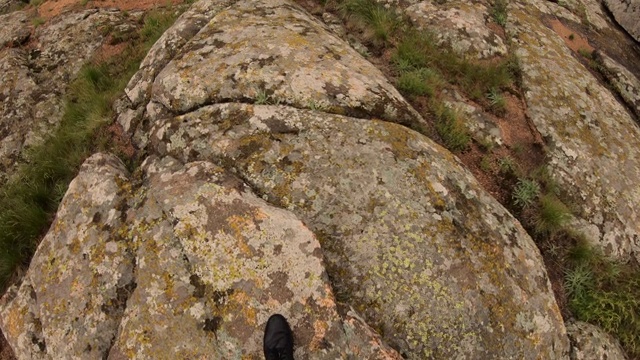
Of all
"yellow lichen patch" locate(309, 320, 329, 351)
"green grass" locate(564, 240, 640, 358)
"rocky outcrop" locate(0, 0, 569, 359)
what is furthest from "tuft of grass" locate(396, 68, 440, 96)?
"yellow lichen patch" locate(309, 320, 329, 351)

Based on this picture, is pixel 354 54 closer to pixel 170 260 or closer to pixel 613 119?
pixel 170 260

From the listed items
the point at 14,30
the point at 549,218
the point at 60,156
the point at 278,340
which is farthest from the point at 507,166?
the point at 14,30

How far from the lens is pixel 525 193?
278 inches

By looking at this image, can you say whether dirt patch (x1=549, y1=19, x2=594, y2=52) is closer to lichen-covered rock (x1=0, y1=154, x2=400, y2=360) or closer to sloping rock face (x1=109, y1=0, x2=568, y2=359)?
sloping rock face (x1=109, y1=0, x2=568, y2=359)

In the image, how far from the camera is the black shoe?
14.1ft

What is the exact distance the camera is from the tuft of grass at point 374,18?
9195 mm

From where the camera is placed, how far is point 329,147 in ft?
20.0

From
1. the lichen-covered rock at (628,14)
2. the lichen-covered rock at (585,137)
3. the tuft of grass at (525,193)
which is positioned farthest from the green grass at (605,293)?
the lichen-covered rock at (628,14)

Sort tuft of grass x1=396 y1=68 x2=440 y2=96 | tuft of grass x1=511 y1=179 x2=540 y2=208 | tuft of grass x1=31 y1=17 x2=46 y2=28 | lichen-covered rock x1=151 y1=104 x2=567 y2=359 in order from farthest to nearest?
tuft of grass x1=31 y1=17 x2=46 y2=28 → tuft of grass x1=396 y1=68 x2=440 y2=96 → tuft of grass x1=511 y1=179 x2=540 y2=208 → lichen-covered rock x1=151 y1=104 x2=567 y2=359

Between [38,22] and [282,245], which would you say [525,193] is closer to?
[282,245]

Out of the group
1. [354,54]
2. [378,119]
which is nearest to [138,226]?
[378,119]

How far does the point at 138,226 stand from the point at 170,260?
0.74 m

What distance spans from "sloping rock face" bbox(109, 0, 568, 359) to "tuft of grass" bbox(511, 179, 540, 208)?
838 mm

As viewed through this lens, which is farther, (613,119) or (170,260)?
(613,119)
